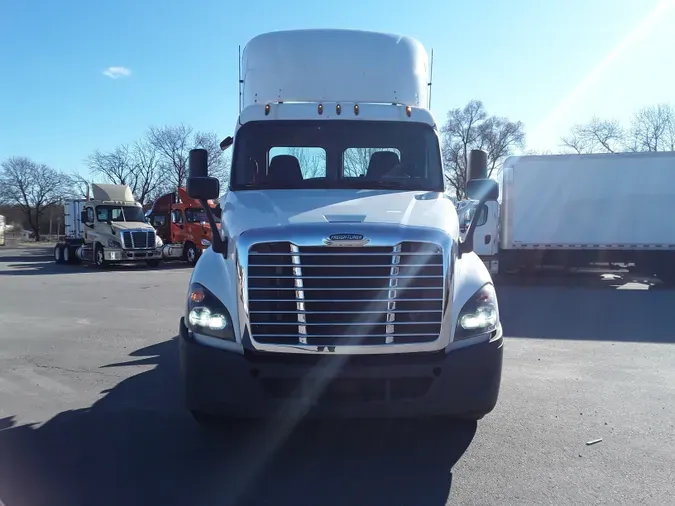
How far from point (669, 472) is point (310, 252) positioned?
3076 mm

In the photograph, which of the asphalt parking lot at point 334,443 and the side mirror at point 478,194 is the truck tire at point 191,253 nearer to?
the asphalt parking lot at point 334,443

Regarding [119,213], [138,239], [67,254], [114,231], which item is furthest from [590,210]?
[67,254]

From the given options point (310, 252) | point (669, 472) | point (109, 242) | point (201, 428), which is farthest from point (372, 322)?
point (109, 242)

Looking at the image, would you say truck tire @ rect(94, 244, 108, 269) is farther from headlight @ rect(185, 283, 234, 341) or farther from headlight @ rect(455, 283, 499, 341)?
headlight @ rect(455, 283, 499, 341)

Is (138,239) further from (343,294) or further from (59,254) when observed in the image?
(343,294)

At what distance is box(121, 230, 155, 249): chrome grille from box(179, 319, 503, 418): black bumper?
75.1 ft

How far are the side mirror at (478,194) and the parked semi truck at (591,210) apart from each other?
43.1 feet

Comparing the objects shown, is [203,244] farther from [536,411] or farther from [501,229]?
[536,411]

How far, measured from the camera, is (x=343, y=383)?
3.93 metres

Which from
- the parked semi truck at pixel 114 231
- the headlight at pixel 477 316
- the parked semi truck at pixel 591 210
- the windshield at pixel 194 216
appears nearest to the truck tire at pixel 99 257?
the parked semi truck at pixel 114 231

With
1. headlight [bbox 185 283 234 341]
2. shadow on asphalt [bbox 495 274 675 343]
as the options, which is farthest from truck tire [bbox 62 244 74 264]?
headlight [bbox 185 283 234 341]

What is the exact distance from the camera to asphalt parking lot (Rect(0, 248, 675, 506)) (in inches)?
152

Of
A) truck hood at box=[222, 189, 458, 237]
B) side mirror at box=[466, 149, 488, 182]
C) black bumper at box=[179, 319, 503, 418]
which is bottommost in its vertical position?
black bumper at box=[179, 319, 503, 418]

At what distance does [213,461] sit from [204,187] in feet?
7.81
